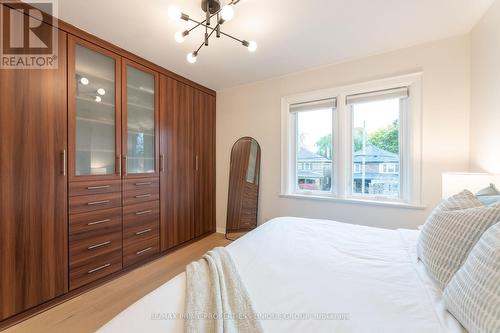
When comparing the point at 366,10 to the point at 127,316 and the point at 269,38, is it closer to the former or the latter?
the point at 269,38

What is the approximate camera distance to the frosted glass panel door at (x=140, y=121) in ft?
7.76

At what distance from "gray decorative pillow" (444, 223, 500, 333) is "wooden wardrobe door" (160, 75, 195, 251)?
2694mm

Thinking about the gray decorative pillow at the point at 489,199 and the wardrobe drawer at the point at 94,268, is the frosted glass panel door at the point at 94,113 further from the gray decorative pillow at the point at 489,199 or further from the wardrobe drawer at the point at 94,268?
the gray decorative pillow at the point at 489,199

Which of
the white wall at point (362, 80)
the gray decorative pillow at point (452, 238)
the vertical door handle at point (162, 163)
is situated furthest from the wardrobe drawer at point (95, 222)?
the gray decorative pillow at point (452, 238)

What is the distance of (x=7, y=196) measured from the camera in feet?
5.05

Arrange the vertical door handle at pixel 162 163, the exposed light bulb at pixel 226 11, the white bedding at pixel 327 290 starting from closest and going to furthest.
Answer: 1. the white bedding at pixel 327 290
2. the exposed light bulb at pixel 226 11
3. the vertical door handle at pixel 162 163

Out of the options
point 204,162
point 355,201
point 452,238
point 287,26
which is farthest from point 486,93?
point 204,162

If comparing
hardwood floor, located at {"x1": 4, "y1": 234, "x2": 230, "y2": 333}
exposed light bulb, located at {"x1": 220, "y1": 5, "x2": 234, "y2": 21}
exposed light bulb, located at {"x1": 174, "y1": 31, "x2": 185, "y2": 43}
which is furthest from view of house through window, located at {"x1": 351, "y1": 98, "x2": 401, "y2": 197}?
hardwood floor, located at {"x1": 4, "y1": 234, "x2": 230, "y2": 333}

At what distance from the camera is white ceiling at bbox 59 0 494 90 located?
1.65 m

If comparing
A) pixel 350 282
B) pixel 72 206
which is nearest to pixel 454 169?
pixel 350 282

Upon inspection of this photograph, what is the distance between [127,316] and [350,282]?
0.93 m

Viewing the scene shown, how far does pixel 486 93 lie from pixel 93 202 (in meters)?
3.61

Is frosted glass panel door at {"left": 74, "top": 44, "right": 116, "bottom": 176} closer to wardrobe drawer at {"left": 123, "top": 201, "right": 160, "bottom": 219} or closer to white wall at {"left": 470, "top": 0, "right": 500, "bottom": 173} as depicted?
wardrobe drawer at {"left": 123, "top": 201, "right": 160, "bottom": 219}

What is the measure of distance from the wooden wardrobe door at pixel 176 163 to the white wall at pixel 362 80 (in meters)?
0.64
